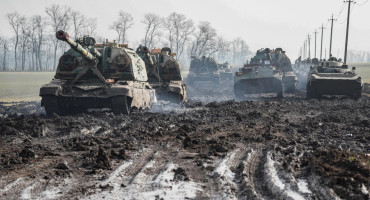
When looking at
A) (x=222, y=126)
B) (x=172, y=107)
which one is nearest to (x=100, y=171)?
(x=222, y=126)

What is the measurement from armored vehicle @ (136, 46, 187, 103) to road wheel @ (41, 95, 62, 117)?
A: 16.3ft

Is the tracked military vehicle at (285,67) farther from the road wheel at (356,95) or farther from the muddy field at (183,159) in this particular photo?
the muddy field at (183,159)

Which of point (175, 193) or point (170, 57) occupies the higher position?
point (170, 57)

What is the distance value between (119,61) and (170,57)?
15.8 ft

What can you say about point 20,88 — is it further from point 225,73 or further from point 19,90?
point 225,73

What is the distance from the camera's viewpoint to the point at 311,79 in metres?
21.1

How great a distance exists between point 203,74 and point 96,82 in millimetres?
19973

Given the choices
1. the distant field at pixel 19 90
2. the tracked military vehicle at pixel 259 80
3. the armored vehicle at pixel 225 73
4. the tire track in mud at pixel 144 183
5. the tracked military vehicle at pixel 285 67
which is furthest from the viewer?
the armored vehicle at pixel 225 73

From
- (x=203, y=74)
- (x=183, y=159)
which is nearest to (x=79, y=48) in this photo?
(x=183, y=159)

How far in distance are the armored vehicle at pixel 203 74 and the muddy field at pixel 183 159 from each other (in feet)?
68.7

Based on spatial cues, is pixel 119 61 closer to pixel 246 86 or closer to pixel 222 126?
pixel 222 126

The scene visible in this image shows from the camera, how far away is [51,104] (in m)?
14.3

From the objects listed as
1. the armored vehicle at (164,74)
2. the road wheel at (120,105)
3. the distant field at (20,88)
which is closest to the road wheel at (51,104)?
the road wheel at (120,105)

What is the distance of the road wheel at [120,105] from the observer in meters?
14.1
